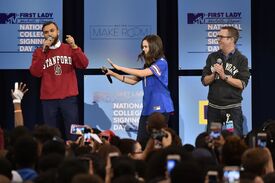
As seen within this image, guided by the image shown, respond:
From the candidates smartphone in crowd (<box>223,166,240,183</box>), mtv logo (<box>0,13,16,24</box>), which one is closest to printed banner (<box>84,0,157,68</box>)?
mtv logo (<box>0,13,16,24</box>)

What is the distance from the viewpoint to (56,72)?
996cm

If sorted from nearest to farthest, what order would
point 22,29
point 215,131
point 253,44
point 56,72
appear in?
point 215,131, point 56,72, point 22,29, point 253,44

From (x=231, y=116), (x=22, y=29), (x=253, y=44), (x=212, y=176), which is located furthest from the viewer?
(x=253, y=44)

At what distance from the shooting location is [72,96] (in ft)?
32.9

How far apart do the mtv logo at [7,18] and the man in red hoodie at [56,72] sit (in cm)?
107

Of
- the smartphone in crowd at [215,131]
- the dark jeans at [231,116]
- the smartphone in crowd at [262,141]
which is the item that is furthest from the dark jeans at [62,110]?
the smartphone in crowd at [262,141]

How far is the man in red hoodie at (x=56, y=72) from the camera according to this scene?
9.93 metres

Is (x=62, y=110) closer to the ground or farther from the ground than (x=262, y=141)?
farther from the ground

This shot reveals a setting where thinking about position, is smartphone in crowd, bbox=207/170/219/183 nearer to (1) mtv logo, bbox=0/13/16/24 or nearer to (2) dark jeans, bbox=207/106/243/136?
(2) dark jeans, bbox=207/106/243/136

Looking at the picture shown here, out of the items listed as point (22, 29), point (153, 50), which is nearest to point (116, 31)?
point (22, 29)

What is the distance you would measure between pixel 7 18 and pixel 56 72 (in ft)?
4.70

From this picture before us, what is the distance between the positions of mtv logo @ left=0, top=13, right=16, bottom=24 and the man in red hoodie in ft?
3.50

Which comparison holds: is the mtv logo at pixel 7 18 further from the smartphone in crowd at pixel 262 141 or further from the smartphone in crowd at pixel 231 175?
the smartphone in crowd at pixel 231 175

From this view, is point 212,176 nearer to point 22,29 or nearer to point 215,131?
point 215,131
